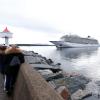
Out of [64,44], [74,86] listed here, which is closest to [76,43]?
[64,44]

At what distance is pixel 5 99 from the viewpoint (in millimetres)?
8266

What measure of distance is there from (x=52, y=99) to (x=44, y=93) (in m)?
0.38

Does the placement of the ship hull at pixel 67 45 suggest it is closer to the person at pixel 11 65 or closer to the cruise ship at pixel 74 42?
the cruise ship at pixel 74 42

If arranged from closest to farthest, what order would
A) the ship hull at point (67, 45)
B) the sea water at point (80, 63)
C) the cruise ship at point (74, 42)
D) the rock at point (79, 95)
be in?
1. the rock at point (79, 95)
2. the sea water at point (80, 63)
3. the ship hull at point (67, 45)
4. the cruise ship at point (74, 42)

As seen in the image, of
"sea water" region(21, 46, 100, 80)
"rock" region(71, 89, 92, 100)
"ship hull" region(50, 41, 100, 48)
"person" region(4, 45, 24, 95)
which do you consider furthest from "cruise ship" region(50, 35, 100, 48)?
"person" region(4, 45, 24, 95)

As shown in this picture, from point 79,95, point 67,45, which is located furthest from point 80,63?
point 67,45

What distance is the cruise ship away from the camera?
495ft

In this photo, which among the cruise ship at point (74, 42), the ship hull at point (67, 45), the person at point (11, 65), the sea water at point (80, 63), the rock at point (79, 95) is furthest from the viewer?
the cruise ship at point (74, 42)

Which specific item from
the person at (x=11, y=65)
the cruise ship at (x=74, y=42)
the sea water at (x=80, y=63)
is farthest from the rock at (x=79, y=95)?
the cruise ship at (x=74, y=42)

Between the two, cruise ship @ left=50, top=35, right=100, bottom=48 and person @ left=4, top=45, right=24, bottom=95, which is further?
cruise ship @ left=50, top=35, right=100, bottom=48

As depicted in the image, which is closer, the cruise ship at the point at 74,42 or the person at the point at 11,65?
the person at the point at 11,65

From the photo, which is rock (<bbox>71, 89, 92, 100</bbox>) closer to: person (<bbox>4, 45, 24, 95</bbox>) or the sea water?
person (<bbox>4, 45, 24, 95</bbox>)

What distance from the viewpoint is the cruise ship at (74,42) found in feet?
495

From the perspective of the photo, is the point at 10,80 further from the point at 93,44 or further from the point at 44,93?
the point at 93,44
